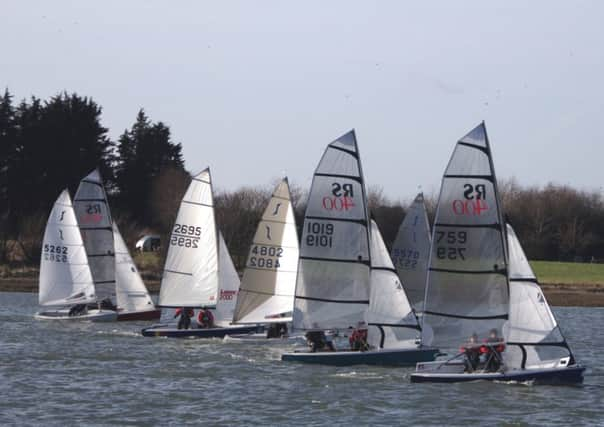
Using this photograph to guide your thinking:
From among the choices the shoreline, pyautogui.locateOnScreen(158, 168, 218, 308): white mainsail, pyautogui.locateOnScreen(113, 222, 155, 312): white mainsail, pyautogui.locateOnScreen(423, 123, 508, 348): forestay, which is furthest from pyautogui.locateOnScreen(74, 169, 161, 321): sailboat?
pyautogui.locateOnScreen(423, 123, 508, 348): forestay

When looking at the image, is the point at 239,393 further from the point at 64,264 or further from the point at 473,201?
the point at 64,264

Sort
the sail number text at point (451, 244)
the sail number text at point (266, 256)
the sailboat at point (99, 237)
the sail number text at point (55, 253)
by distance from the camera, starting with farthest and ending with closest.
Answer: the sailboat at point (99, 237) → the sail number text at point (55, 253) → the sail number text at point (266, 256) → the sail number text at point (451, 244)

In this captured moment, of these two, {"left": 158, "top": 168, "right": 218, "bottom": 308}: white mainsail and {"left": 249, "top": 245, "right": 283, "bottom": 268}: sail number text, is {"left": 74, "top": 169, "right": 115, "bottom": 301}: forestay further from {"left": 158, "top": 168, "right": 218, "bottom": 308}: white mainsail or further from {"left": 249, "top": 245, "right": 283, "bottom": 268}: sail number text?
{"left": 249, "top": 245, "right": 283, "bottom": 268}: sail number text

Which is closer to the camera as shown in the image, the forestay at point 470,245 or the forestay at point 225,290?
the forestay at point 470,245

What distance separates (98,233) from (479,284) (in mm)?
25641

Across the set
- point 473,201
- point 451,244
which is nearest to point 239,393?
point 451,244

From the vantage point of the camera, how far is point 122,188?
95125mm

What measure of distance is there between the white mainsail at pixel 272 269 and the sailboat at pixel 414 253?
5891 millimetres

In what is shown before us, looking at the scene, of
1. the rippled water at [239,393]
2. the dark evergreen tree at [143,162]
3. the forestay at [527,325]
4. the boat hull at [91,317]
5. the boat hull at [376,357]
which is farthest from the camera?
the dark evergreen tree at [143,162]

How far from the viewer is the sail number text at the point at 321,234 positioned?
1403 inches

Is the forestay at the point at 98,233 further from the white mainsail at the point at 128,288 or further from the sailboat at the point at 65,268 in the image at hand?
the white mainsail at the point at 128,288

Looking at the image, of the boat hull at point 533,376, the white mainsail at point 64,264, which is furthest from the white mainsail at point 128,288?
the boat hull at point 533,376

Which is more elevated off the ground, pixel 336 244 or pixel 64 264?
pixel 64 264

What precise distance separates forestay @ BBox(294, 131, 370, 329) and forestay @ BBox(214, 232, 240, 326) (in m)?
9.17
